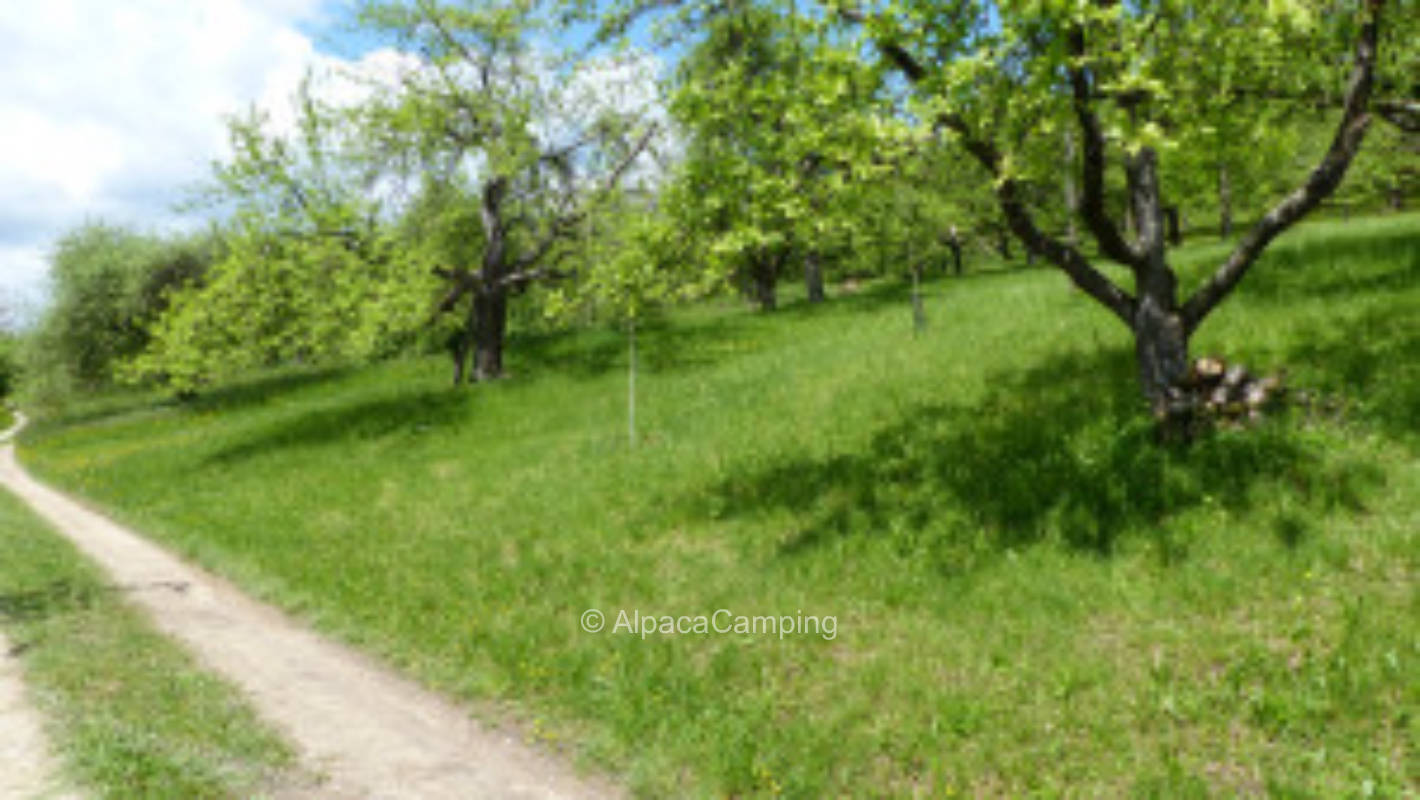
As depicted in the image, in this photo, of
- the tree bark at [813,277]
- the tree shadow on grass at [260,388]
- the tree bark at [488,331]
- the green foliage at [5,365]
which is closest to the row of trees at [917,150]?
the tree bark at [488,331]

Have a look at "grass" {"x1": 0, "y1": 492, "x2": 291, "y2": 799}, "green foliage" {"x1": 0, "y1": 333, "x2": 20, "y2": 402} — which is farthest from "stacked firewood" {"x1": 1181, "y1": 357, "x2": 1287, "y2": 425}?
→ "green foliage" {"x1": 0, "y1": 333, "x2": 20, "y2": 402}

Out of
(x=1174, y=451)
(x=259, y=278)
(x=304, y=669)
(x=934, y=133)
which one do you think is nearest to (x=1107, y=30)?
(x=934, y=133)

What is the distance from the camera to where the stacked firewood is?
10148 millimetres

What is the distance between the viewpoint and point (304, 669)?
880cm

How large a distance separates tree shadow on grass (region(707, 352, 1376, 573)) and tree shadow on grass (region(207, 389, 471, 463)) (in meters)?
13.6

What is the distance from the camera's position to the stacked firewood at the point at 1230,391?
10148 mm

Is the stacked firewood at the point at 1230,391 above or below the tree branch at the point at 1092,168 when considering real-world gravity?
below

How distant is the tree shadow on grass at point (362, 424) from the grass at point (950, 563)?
4.70 meters

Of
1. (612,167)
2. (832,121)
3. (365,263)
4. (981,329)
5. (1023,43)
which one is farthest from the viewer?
(612,167)

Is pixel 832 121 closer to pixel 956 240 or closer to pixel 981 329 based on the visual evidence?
pixel 981 329

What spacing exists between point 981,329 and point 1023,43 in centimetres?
988

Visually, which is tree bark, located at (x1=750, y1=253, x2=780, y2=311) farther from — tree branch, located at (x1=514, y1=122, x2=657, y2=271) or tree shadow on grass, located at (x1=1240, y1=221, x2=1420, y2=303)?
tree shadow on grass, located at (x1=1240, y1=221, x2=1420, y2=303)

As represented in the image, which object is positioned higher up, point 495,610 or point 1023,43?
point 1023,43

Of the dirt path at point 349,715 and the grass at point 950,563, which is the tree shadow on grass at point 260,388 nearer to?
the grass at point 950,563
